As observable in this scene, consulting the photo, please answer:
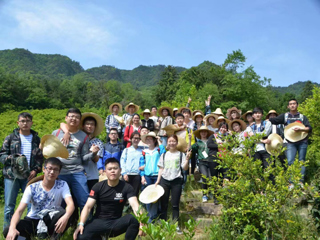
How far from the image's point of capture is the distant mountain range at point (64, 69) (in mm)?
138875

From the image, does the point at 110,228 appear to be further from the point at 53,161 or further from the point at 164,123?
the point at 164,123

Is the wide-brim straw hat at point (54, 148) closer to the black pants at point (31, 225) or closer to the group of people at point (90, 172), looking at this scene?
the group of people at point (90, 172)

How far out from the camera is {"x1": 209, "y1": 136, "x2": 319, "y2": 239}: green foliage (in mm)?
3111

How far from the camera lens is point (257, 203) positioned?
3.13 metres

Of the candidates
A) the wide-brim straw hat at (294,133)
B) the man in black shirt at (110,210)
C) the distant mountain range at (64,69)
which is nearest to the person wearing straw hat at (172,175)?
the man in black shirt at (110,210)

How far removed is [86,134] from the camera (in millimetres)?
4445

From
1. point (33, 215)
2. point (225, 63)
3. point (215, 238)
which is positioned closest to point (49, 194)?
point (33, 215)

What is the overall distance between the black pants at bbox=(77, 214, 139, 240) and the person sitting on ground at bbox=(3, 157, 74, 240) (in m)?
0.34

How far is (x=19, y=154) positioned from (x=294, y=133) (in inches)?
213

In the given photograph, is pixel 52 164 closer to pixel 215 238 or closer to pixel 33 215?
pixel 33 215

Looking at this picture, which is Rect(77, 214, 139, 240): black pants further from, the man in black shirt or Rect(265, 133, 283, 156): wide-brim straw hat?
Rect(265, 133, 283, 156): wide-brim straw hat

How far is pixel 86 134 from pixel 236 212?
2.61 meters

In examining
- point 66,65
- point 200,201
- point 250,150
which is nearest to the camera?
point 250,150

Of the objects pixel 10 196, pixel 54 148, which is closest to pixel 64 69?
pixel 10 196
